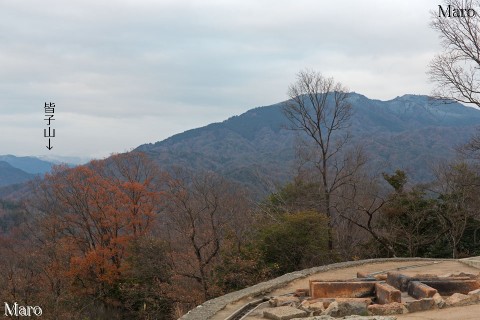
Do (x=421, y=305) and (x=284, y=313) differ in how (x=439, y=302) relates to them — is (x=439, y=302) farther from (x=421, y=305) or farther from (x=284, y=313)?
(x=284, y=313)

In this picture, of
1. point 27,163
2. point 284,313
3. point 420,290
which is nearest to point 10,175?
point 27,163

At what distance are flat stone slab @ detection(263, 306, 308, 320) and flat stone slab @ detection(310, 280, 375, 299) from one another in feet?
2.99

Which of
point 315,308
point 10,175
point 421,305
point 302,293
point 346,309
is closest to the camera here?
point 346,309

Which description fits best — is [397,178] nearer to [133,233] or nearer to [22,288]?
[133,233]

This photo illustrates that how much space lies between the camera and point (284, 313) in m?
7.61

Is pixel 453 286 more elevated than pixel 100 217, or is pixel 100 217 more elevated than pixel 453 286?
pixel 453 286

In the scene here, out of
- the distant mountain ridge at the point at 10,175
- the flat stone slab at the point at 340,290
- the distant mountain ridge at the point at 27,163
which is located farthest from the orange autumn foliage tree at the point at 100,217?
the distant mountain ridge at the point at 27,163

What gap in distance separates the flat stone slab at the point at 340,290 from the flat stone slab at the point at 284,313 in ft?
2.99

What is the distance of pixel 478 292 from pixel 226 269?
1016 centimetres

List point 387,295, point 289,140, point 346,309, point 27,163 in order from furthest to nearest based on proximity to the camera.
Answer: point 27,163 → point 289,140 → point 387,295 → point 346,309

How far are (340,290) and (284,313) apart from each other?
155cm

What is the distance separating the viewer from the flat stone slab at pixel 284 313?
7.45m

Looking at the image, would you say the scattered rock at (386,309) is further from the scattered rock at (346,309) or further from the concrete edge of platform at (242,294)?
the concrete edge of platform at (242,294)

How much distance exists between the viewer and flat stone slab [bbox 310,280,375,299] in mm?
8695
